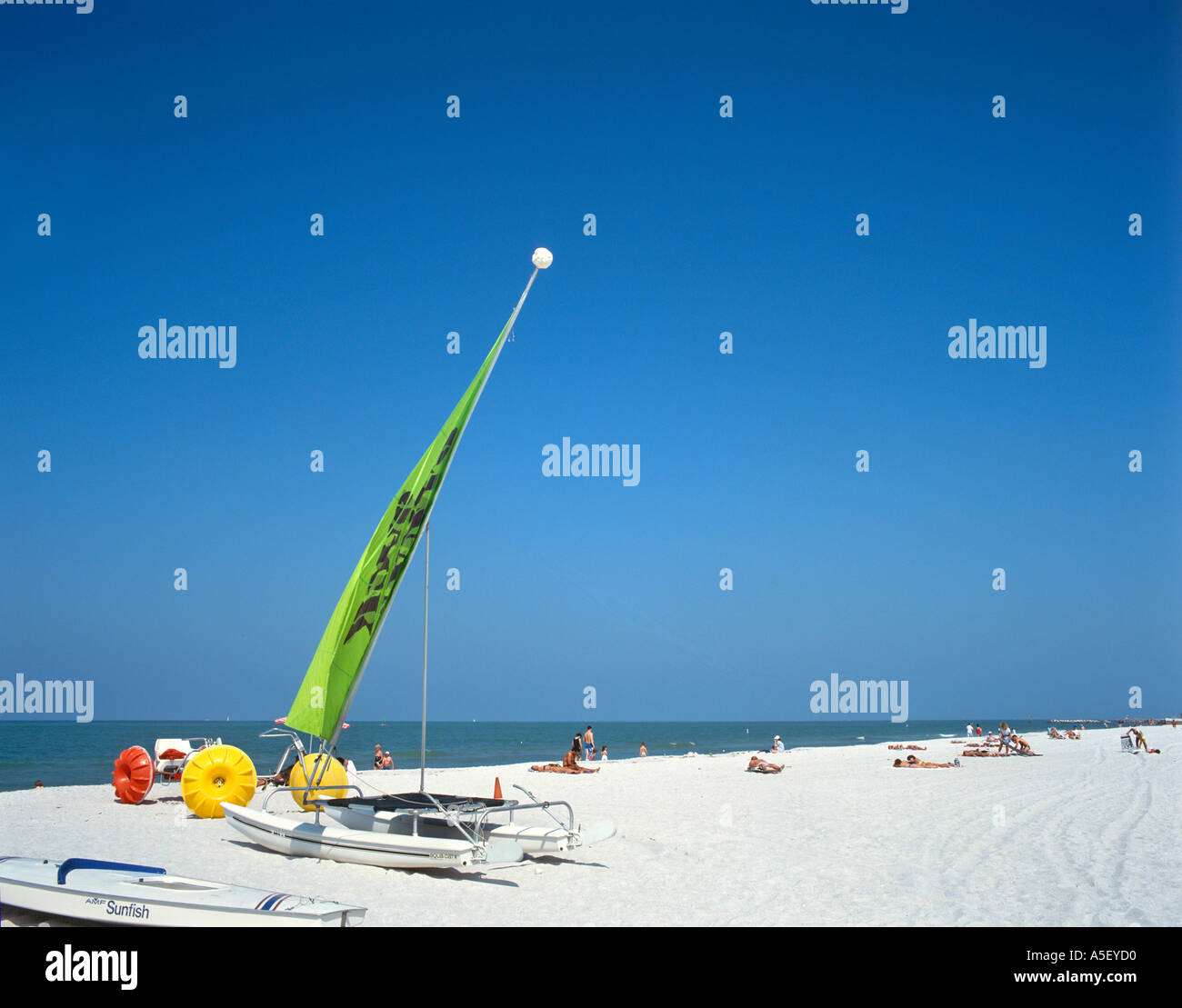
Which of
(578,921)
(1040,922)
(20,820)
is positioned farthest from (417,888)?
(20,820)

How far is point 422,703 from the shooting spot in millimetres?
10219

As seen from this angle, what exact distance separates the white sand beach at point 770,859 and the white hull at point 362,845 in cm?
13

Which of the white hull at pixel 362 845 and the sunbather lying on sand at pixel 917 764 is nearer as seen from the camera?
the white hull at pixel 362 845

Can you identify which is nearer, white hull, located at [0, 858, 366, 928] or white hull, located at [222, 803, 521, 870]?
white hull, located at [0, 858, 366, 928]

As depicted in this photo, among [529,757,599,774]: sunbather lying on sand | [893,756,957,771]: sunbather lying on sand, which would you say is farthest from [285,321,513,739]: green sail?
[893,756,957,771]: sunbather lying on sand

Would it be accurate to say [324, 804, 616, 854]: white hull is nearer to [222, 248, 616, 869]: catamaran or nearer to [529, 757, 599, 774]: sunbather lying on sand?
[222, 248, 616, 869]: catamaran

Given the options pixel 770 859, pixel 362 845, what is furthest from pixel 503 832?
pixel 770 859

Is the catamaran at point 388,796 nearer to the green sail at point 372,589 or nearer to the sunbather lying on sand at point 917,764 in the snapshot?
the green sail at point 372,589

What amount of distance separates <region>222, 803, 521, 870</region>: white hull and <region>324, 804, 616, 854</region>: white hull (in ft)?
0.69

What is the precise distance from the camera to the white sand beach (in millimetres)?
7238

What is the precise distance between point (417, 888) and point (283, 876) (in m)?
1.50

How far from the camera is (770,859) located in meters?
Answer: 9.66

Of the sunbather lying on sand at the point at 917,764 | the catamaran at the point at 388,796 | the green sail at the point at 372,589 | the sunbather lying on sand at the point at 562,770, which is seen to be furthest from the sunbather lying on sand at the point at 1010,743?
the green sail at the point at 372,589

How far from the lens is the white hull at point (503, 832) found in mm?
9336
